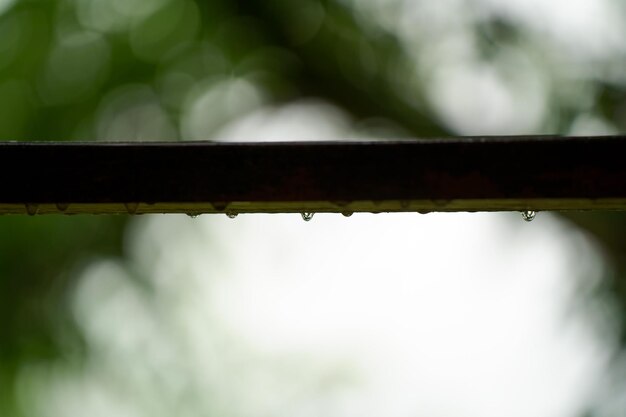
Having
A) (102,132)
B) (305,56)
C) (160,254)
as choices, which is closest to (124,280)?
(160,254)

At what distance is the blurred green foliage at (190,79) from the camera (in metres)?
1.73

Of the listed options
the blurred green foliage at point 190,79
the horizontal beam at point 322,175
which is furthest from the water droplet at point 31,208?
the blurred green foliage at point 190,79

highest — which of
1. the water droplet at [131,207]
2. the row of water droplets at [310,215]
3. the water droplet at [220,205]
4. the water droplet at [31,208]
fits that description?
the row of water droplets at [310,215]

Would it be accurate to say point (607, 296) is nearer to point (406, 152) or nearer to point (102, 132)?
point (102, 132)

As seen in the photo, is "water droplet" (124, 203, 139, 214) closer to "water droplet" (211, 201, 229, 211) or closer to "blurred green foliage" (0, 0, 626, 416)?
"water droplet" (211, 201, 229, 211)

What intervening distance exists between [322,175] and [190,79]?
1650 millimetres

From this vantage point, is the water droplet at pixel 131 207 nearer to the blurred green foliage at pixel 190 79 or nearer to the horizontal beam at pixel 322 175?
the horizontal beam at pixel 322 175

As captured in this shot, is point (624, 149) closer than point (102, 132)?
Yes

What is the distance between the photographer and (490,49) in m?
1.75

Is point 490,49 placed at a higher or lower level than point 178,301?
higher


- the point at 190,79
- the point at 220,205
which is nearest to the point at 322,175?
the point at 220,205

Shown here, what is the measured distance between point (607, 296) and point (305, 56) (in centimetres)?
87

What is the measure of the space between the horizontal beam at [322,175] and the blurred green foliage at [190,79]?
1.36 meters

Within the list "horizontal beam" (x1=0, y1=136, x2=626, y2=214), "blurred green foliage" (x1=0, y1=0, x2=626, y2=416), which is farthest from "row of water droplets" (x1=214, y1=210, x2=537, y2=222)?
"blurred green foliage" (x1=0, y1=0, x2=626, y2=416)
